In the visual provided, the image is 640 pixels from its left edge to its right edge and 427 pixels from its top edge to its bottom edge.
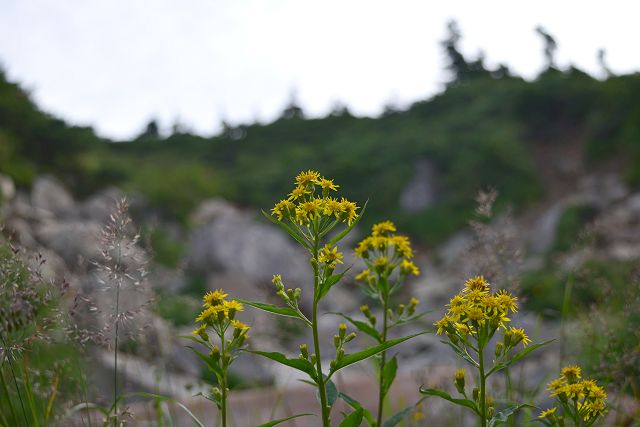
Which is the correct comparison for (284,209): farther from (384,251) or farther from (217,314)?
(384,251)

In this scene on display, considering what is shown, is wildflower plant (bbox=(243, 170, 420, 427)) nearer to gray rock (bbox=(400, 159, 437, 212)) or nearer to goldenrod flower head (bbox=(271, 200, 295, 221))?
goldenrod flower head (bbox=(271, 200, 295, 221))

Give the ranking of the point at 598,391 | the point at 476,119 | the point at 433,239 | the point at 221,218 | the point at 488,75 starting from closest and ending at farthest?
the point at 598,391 < the point at 221,218 < the point at 433,239 < the point at 476,119 < the point at 488,75

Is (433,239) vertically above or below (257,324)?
above

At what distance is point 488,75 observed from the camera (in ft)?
103

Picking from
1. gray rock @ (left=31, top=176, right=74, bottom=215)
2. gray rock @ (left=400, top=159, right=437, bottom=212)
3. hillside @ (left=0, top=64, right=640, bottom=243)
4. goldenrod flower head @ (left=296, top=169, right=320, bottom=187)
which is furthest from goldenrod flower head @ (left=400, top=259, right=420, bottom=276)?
gray rock @ (left=400, top=159, right=437, bottom=212)

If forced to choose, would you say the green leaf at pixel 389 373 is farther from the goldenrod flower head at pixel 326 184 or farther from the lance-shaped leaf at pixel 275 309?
the goldenrod flower head at pixel 326 184

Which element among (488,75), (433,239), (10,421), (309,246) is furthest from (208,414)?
(488,75)

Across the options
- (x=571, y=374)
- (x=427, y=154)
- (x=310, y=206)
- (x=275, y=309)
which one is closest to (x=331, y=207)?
(x=310, y=206)

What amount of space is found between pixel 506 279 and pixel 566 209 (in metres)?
14.3

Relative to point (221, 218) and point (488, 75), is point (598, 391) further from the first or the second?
point (488, 75)

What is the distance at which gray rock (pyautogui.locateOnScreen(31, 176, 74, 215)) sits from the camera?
15.3 metres

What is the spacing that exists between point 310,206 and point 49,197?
15.8 metres

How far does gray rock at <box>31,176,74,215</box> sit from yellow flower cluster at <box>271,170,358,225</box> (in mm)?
14991

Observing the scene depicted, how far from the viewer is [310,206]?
1587mm
